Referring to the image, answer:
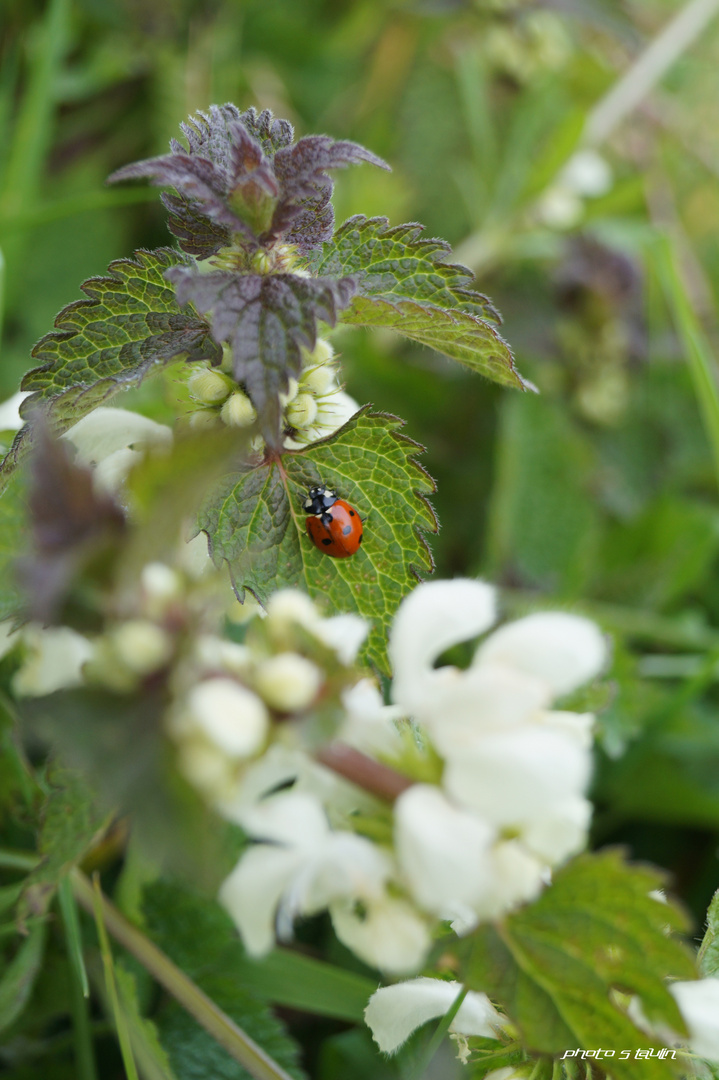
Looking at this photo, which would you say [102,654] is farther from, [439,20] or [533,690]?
[439,20]

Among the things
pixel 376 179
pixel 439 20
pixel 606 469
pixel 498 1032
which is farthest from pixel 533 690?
pixel 439 20

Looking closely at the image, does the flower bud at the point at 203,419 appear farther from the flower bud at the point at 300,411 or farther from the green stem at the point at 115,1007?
the green stem at the point at 115,1007

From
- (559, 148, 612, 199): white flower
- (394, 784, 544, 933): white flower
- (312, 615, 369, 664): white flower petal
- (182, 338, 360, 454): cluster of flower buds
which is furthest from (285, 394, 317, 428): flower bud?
(559, 148, 612, 199): white flower

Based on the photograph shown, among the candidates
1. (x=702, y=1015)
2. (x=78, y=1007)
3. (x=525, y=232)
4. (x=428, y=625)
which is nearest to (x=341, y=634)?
(x=428, y=625)

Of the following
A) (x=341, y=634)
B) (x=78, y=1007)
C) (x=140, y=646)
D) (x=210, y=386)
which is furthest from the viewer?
(x=78, y=1007)

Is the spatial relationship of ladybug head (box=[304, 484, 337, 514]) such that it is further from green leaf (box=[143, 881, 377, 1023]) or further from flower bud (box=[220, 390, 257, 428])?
green leaf (box=[143, 881, 377, 1023])

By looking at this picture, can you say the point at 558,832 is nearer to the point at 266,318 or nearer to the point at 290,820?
the point at 290,820
